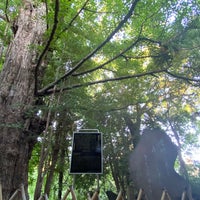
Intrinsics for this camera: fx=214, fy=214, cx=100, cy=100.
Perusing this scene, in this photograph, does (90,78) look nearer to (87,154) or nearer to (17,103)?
(17,103)

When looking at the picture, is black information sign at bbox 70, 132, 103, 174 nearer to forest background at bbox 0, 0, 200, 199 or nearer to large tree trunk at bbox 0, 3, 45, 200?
forest background at bbox 0, 0, 200, 199

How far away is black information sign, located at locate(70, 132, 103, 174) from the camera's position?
2201 millimetres

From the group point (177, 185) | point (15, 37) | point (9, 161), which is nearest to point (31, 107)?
point (9, 161)

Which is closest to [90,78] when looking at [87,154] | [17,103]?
[17,103]

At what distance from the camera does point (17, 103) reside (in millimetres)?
2715

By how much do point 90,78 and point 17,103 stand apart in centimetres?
222

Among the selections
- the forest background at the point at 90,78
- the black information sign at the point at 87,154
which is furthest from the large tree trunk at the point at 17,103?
the black information sign at the point at 87,154

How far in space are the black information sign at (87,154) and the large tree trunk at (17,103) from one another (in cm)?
70

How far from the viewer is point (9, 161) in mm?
2451

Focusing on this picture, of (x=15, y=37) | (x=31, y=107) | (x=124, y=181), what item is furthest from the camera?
(x=124, y=181)

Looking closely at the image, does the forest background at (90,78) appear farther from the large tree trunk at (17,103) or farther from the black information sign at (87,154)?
the black information sign at (87,154)

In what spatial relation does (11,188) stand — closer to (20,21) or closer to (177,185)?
(20,21)

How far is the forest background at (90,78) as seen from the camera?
2.46 m

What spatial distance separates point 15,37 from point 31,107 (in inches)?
61.4
